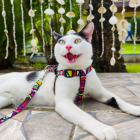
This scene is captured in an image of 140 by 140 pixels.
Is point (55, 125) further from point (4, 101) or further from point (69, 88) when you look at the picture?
point (4, 101)

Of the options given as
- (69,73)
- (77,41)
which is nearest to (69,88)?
(69,73)

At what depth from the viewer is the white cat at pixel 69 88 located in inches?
36.8

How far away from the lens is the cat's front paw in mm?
783

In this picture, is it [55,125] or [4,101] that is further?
[4,101]

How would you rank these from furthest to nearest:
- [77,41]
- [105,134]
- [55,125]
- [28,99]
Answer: [28,99] → [77,41] → [55,125] → [105,134]

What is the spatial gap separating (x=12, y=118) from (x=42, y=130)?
295 mm

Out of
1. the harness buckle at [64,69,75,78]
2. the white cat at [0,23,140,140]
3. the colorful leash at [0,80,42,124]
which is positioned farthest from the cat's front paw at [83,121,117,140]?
the colorful leash at [0,80,42,124]

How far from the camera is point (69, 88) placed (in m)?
1.12

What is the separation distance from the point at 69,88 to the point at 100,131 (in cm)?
39

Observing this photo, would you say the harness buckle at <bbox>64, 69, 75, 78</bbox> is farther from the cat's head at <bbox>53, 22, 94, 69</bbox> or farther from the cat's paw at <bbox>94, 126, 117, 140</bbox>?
the cat's paw at <bbox>94, 126, 117, 140</bbox>

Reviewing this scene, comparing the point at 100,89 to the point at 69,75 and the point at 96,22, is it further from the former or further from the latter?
the point at 96,22

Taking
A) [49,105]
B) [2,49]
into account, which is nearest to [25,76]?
[49,105]

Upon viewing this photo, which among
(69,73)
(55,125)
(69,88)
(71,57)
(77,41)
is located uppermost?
(77,41)

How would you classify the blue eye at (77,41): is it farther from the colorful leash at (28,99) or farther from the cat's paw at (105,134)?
the cat's paw at (105,134)
